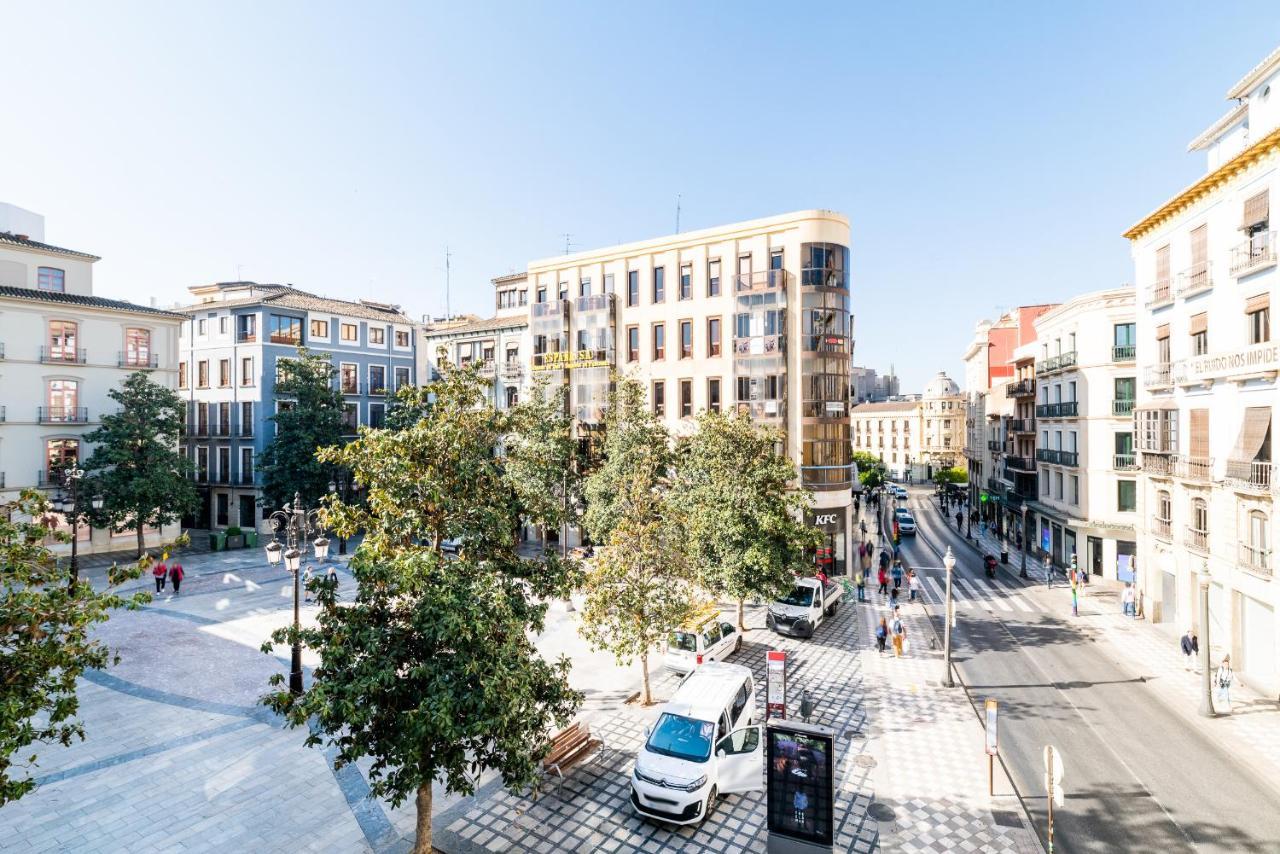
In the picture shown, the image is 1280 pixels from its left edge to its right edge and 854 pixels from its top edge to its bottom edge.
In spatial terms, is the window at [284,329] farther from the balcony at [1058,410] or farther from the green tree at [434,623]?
the balcony at [1058,410]

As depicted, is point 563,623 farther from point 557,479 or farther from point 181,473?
point 181,473

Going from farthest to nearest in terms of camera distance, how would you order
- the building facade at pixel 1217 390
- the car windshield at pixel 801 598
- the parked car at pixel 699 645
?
the car windshield at pixel 801 598 → the parked car at pixel 699 645 → the building facade at pixel 1217 390

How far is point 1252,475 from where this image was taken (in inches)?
803

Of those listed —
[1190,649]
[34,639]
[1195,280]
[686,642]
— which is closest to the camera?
[34,639]

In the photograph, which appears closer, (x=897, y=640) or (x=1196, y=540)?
(x=897, y=640)

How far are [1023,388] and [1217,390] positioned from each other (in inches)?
902

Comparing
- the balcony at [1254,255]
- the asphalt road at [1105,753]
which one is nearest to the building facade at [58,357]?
the asphalt road at [1105,753]

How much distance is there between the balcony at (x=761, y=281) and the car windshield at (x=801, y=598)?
58.0 ft

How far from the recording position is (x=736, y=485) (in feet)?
78.0

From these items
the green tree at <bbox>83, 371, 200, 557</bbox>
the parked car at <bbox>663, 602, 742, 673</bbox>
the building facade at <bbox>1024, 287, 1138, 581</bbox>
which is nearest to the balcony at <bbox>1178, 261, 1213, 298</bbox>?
the building facade at <bbox>1024, 287, 1138, 581</bbox>

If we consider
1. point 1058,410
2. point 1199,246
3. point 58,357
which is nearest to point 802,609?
point 1199,246

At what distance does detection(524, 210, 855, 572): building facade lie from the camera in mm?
36531

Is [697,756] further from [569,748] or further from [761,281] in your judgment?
[761,281]

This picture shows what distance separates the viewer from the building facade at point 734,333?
36531mm
